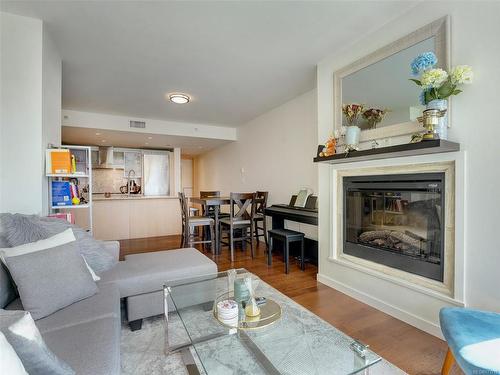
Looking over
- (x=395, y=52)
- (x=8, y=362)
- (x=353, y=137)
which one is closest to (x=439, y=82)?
(x=395, y=52)

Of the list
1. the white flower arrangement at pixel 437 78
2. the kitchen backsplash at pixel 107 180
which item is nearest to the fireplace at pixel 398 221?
the white flower arrangement at pixel 437 78

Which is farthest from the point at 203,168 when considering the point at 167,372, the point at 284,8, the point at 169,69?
the point at 167,372

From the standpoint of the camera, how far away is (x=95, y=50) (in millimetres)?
2652

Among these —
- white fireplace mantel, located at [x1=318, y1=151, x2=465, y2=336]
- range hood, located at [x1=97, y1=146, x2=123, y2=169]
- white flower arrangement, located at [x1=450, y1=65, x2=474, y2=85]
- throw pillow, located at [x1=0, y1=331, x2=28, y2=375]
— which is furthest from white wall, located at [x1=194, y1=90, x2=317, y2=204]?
throw pillow, located at [x1=0, y1=331, x2=28, y2=375]

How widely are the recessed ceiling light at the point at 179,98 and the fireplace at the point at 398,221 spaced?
2.74 m

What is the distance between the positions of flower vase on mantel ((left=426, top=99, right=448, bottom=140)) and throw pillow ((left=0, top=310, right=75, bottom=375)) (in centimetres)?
241

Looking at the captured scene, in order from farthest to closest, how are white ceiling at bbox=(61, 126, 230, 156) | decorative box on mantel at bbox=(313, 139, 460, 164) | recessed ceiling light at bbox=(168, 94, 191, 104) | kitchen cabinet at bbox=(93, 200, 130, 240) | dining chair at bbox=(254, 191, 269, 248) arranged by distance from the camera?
kitchen cabinet at bbox=(93, 200, 130, 240), white ceiling at bbox=(61, 126, 230, 156), dining chair at bbox=(254, 191, 269, 248), recessed ceiling light at bbox=(168, 94, 191, 104), decorative box on mantel at bbox=(313, 139, 460, 164)

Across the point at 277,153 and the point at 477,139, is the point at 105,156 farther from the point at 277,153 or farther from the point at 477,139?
the point at 477,139

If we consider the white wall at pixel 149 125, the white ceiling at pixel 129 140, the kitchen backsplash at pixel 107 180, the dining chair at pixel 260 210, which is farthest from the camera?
the kitchen backsplash at pixel 107 180

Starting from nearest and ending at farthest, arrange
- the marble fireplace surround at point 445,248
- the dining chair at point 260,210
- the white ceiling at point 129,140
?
the marble fireplace surround at point 445,248 < the dining chair at point 260,210 < the white ceiling at point 129,140

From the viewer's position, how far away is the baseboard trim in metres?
1.91

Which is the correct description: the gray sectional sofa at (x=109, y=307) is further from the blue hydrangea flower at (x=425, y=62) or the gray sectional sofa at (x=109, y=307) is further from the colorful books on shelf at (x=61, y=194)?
the blue hydrangea flower at (x=425, y=62)

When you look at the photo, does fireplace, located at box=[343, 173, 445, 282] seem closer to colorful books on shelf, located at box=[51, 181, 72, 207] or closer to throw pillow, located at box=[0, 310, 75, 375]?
throw pillow, located at box=[0, 310, 75, 375]

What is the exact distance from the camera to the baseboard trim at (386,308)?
191 cm
